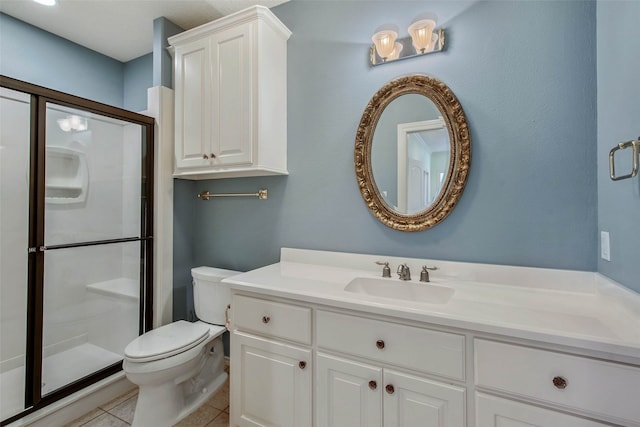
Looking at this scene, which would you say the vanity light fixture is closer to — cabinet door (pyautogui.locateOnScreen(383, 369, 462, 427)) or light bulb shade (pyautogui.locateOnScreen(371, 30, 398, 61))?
light bulb shade (pyautogui.locateOnScreen(371, 30, 398, 61))

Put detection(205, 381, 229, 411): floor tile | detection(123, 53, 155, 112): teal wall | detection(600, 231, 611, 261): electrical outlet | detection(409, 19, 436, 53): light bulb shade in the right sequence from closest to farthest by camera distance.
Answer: detection(600, 231, 611, 261): electrical outlet → detection(409, 19, 436, 53): light bulb shade → detection(205, 381, 229, 411): floor tile → detection(123, 53, 155, 112): teal wall

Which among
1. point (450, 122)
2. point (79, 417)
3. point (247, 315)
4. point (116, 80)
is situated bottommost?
point (79, 417)

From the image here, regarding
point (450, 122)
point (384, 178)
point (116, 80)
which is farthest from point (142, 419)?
point (116, 80)

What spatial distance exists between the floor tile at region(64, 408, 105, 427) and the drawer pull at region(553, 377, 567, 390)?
2346mm

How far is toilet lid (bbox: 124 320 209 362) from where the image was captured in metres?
1.54

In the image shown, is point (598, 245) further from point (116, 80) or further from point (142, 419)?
point (116, 80)

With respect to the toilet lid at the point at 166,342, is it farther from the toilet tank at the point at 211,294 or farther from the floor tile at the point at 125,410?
the floor tile at the point at 125,410

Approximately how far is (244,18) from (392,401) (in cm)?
212

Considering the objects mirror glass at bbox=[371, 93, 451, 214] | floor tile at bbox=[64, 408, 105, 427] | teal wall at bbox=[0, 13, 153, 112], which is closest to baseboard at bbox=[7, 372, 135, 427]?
floor tile at bbox=[64, 408, 105, 427]

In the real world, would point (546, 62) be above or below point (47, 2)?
below

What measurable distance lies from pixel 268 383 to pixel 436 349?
2.68 feet

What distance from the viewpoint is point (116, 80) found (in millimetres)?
2758

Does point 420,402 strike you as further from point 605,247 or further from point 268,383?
point 605,247

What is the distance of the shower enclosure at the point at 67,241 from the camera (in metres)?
1.57
